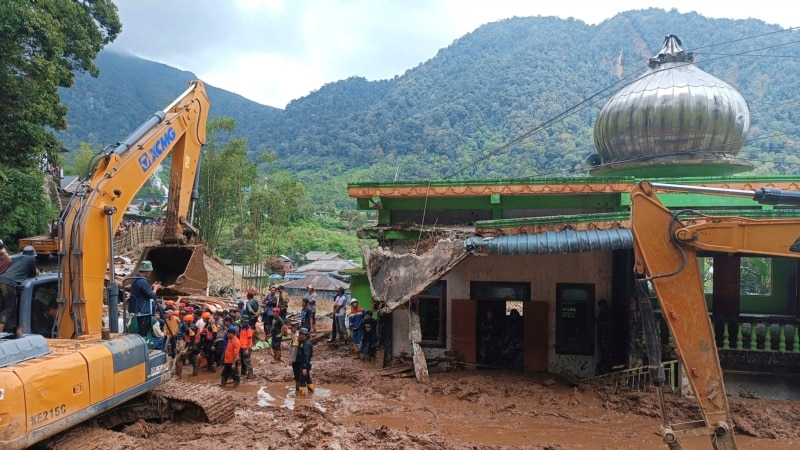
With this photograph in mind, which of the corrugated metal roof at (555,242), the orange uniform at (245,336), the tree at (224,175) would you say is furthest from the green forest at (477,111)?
the corrugated metal roof at (555,242)

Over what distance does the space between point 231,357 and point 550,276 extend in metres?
6.83

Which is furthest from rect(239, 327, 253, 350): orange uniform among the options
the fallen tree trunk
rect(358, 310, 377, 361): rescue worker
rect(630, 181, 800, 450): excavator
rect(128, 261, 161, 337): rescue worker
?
rect(630, 181, 800, 450): excavator

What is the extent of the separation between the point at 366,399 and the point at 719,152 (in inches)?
403

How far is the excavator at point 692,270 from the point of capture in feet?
19.9

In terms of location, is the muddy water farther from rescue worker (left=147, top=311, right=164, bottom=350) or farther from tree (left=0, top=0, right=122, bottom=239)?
tree (left=0, top=0, right=122, bottom=239)

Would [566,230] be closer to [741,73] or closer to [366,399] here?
[366,399]

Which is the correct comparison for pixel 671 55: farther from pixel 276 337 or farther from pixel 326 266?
pixel 326 266

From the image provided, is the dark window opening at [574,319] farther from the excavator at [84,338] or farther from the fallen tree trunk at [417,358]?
the excavator at [84,338]

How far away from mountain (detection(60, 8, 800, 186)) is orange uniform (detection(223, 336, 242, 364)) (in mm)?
46086

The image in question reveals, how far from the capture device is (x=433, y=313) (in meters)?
12.8

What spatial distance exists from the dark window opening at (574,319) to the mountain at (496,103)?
4351 centimetres

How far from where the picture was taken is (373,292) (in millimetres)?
11117


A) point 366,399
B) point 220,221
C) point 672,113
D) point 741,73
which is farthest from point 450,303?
point 741,73

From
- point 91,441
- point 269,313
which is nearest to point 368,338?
point 269,313
